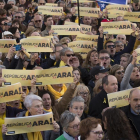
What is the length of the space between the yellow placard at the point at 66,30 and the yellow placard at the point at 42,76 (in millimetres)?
3903

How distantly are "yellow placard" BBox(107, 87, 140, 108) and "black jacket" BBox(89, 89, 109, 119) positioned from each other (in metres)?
0.35

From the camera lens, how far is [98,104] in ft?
23.7

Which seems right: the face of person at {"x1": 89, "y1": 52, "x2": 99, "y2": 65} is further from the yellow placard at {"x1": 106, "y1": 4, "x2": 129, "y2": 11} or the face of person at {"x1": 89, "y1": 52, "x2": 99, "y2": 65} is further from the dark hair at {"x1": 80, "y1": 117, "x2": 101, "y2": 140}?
the dark hair at {"x1": 80, "y1": 117, "x2": 101, "y2": 140}

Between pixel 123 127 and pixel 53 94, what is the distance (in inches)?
110

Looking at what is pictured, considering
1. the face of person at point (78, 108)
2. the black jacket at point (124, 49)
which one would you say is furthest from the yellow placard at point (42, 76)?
the black jacket at point (124, 49)

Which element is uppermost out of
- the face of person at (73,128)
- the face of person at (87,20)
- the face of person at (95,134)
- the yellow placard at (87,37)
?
the face of person at (87,20)

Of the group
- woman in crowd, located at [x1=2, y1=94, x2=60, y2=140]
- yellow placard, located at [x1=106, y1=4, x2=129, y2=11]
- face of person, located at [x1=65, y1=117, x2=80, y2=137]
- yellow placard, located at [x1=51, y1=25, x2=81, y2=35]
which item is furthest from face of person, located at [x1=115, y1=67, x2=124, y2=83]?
yellow placard, located at [x1=106, y1=4, x2=129, y2=11]

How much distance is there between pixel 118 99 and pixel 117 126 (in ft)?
5.18

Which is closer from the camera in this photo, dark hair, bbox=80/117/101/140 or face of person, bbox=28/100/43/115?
dark hair, bbox=80/117/101/140

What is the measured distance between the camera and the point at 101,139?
5375 mm

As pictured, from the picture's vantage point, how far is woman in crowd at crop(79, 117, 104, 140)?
17.7 feet

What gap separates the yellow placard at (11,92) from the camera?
704cm

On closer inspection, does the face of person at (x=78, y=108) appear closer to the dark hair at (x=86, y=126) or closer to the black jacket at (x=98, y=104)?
the black jacket at (x=98, y=104)

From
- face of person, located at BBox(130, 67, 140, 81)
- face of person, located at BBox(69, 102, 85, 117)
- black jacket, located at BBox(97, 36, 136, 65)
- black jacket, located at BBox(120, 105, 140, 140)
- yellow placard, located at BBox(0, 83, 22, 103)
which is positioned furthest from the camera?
black jacket, located at BBox(97, 36, 136, 65)
